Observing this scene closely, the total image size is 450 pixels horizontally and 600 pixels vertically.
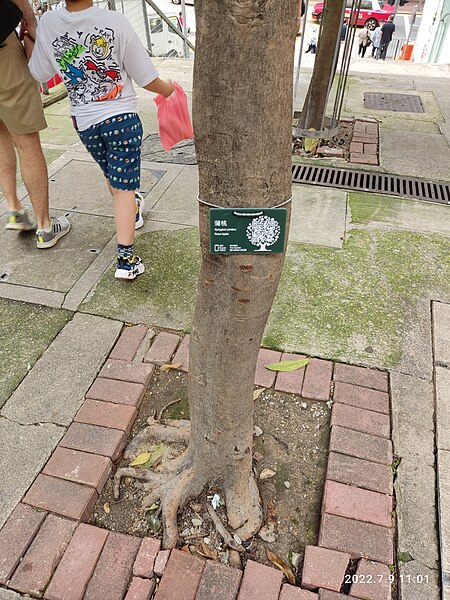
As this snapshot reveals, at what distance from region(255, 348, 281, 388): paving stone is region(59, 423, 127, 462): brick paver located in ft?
2.21

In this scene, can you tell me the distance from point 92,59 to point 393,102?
180 inches

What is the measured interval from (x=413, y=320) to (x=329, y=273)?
58 cm

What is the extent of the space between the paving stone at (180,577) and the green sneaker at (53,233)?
2202 millimetres

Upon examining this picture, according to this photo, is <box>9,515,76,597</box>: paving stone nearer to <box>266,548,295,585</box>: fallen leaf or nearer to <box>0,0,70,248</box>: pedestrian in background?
<box>266,548,295,585</box>: fallen leaf

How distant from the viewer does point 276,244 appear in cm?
115

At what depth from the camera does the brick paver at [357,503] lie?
1687 millimetres

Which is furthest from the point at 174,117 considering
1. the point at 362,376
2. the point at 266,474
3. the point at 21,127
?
the point at 266,474

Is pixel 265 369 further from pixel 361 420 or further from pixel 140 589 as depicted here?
pixel 140 589

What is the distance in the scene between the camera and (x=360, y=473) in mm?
1820

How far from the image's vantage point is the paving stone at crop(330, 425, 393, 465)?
188 centimetres

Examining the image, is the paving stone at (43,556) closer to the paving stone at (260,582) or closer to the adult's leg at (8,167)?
the paving stone at (260,582)

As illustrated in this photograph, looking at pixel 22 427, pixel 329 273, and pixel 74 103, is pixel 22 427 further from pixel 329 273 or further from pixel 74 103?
pixel 329 273

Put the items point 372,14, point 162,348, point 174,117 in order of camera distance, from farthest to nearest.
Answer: point 372,14, point 174,117, point 162,348

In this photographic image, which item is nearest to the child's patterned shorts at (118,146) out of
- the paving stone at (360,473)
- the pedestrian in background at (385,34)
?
the paving stone at (360,473)
